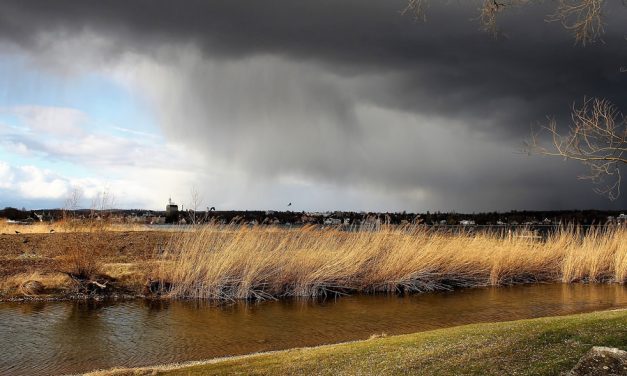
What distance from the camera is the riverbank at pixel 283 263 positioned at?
1942cm

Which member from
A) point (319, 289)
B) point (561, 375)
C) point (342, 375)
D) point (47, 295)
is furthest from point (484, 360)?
point (47, 295)

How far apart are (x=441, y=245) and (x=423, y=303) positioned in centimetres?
557

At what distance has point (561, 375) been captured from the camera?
5910mm

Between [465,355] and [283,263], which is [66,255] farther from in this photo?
[465,355]

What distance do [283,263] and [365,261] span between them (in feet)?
12.7

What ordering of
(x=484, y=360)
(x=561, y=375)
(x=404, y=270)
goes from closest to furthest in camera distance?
(x=561, y=375), (x=484, y=360), (x=404, y=270)

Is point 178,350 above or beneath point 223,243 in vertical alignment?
beneath

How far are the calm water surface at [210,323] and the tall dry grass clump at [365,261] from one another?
4.09 feet

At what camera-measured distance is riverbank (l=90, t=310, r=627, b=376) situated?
6.50 metres

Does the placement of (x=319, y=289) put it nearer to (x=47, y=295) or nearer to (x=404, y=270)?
(x=404, y=270)

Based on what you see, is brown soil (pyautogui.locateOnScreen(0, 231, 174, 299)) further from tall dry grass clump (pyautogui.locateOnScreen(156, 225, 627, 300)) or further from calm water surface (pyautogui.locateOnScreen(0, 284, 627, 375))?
calm water surface (pyautogui.locateOnScreen(0, 284, 627, 375))

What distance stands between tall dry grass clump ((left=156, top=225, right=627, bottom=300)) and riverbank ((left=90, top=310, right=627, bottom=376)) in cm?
1078

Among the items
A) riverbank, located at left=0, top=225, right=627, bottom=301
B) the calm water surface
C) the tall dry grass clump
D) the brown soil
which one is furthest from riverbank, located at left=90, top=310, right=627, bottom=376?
the brown soil

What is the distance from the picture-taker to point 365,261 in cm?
2255
